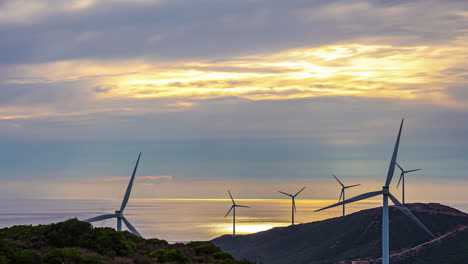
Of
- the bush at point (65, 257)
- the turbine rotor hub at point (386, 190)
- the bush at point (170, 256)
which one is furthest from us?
the turbine rotor hub at point (386, 190)

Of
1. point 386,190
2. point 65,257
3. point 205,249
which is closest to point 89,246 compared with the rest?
point 65,257

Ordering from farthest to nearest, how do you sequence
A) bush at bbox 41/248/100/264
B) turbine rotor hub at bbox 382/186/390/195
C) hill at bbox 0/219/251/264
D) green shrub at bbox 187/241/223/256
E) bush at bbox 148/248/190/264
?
turbine rotor hub at bbox 382/186/390/195 < green shrub at bbox 187/241/223/256 < bush at bbox 148/248/190/264 < hill at bbox 0/219/251/264 < bush at bbox 41/248/100/264

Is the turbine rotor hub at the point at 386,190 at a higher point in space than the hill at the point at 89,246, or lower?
higher

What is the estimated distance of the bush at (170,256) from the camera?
205ft

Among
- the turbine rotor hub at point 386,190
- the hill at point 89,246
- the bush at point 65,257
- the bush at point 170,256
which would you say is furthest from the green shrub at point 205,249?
the turbine rotor hub at point 386,190

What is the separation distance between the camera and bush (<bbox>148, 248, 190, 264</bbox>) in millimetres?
62531

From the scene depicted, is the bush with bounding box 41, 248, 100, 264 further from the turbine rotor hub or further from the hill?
the turbine rotor hub

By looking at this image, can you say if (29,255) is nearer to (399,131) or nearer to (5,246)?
(5,246)

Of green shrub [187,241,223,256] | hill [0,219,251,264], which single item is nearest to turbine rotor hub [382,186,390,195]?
green shrub [187,241,223,256]

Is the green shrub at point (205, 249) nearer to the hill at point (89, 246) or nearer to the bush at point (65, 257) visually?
the hill at point (89, 246)

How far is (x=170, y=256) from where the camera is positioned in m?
62.9

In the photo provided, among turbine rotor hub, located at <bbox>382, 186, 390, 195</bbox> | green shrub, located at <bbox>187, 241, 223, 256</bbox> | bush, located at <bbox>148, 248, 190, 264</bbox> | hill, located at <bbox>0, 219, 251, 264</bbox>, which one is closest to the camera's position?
hill, located at <bbox>0, 219, 251, 264</bbox>

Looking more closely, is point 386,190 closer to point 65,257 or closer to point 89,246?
point 89,246

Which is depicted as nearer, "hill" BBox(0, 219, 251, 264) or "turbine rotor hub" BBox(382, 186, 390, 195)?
"hill" BBox(0, 219, 251, 264)
